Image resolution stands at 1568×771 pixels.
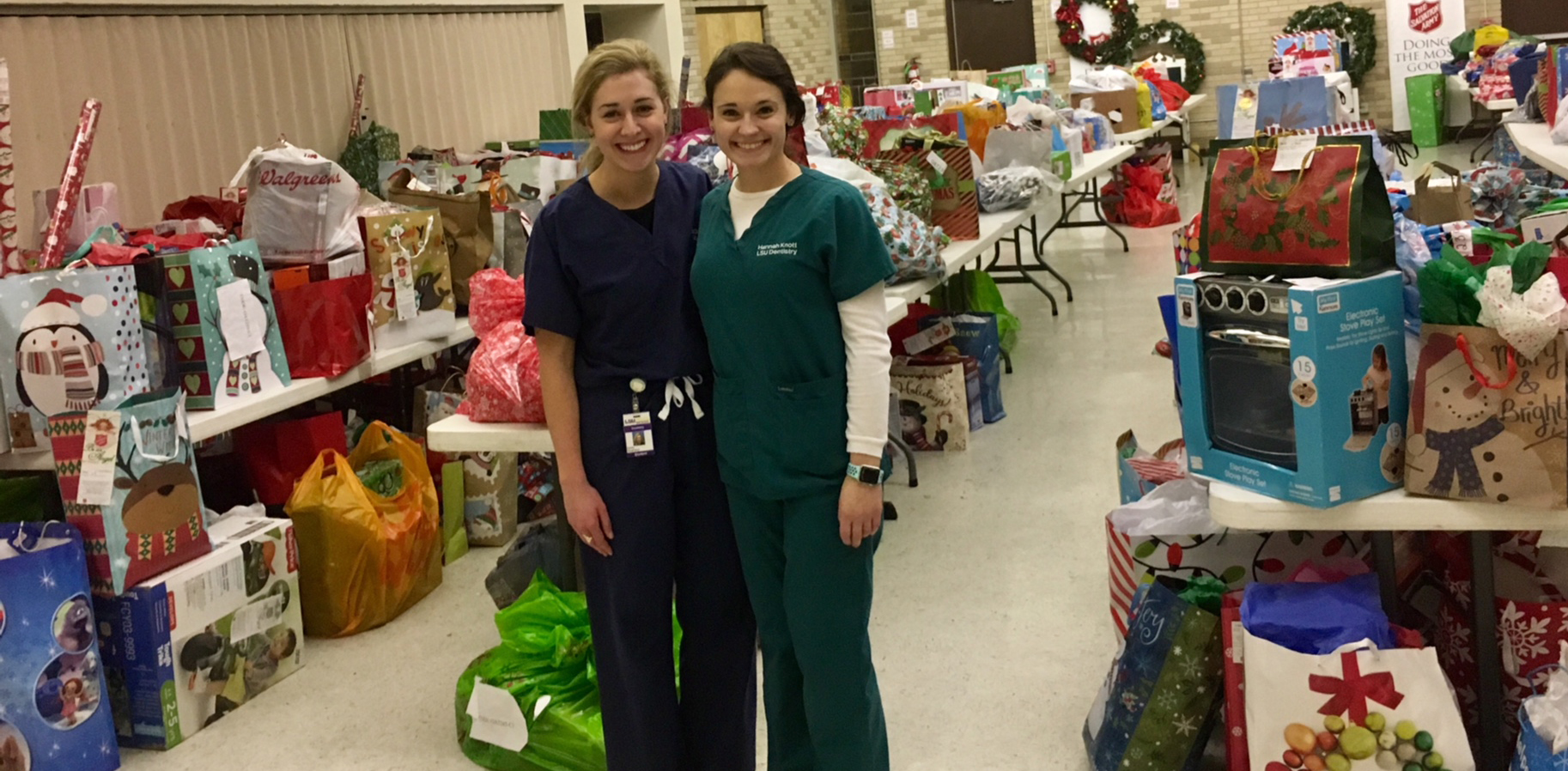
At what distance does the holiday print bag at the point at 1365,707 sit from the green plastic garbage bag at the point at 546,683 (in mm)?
1274

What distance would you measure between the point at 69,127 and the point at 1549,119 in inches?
211

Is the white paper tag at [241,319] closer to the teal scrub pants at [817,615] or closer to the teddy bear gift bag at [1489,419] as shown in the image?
the teal scrub pants at [817,615]

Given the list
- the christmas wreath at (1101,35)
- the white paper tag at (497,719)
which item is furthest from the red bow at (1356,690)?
the christmas wreath at (1101,35)

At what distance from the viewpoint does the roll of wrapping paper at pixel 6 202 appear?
320 centimetres

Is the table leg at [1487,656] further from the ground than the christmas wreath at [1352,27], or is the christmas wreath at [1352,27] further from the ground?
A: the christmas wreath at [1352,27]

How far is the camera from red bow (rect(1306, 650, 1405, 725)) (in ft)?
6.94

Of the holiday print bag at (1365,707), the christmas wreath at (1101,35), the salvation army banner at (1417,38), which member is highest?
the christmas wreath at (1101,35)

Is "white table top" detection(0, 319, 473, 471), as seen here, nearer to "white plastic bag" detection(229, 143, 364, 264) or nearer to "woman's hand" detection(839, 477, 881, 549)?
"white plastic bag" detection(229, 143, 364, 264)

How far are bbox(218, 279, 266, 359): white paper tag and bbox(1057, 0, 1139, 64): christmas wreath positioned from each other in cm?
1431

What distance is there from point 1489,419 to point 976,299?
14.3ft

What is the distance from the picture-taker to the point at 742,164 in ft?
Answer: 6.94

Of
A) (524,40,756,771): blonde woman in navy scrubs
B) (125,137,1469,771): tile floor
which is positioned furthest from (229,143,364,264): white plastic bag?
(524,40,756,771): blonde woman in navy scrubs

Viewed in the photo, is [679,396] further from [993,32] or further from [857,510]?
[993,32]

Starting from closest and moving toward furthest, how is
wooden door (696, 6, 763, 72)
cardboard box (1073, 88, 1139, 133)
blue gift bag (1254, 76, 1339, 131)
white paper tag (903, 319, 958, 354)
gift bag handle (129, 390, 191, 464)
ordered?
gift bag handle (129, 390, 191, 464) < white paper tag (903, 319, 958, 354) < blue gift bag (1254, 76, 1339, 131) < cardboard box (1073, 88, 1139, 133) < wooden door (696, 6, 763, 72)
